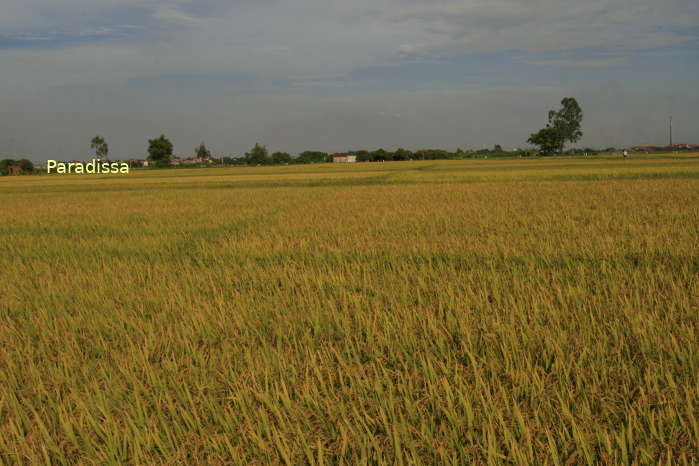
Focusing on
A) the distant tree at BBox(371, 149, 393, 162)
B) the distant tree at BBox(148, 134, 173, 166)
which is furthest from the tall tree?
the distant tree at BBox(148, 134, 173, 166)

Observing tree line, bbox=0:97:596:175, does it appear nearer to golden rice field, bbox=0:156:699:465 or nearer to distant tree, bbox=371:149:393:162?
distant tree, bbox=371:149:393:162

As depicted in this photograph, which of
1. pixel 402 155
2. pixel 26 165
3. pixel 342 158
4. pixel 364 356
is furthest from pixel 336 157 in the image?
pixel 364 356

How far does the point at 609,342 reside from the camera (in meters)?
2.12

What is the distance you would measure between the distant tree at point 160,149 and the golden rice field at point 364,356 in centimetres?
9894

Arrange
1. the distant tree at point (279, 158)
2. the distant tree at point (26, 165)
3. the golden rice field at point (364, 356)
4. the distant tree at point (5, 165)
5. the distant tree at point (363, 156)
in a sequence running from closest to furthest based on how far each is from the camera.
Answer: the golden rice field at point (364, 356), the distant tree at point (5, 165), the distant tree at point (26, 165), the distant tree at point (363, 156), the distant tree at point (279, 158)

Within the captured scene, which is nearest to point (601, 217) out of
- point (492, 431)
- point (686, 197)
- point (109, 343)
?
point (686, 197)

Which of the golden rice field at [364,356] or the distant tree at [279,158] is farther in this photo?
the distant tree at [279,158]

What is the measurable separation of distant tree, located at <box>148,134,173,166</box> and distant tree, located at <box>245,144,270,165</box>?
17.4 m

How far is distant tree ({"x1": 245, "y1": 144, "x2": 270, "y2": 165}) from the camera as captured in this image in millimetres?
94812

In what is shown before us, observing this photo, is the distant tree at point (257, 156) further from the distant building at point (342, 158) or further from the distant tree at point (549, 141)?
the distant tree at point (549, 141)

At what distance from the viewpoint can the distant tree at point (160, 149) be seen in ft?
309

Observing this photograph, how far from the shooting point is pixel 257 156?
318 feet

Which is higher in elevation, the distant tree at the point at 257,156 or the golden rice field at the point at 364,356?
the distant tree at the point at 257,156

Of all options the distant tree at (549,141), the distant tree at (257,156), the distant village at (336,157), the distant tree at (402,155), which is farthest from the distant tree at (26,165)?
the distant tree at (549,141)
